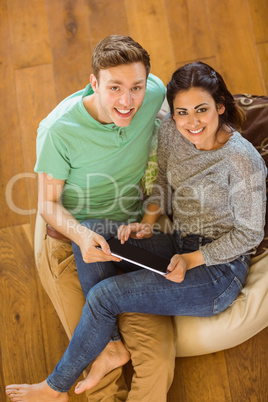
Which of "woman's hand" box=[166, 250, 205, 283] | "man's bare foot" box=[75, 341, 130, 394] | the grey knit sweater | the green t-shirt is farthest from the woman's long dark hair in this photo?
"man's bare foot" box=[75, 341, 130, 394]

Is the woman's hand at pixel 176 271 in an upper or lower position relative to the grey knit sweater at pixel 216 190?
lower

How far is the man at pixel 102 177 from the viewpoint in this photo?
1.54 metres

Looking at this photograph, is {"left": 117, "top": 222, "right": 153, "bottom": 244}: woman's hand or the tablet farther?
{"left": 117, "top": 222, "right": 153, "bottom": 244}: woman's hand

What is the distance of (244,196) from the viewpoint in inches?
61.1

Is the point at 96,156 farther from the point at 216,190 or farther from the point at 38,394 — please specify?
the point at 38,394

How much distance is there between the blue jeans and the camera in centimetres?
163

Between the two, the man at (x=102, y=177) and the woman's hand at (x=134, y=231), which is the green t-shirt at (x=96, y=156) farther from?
the woman's hand at (x=134, y=231)

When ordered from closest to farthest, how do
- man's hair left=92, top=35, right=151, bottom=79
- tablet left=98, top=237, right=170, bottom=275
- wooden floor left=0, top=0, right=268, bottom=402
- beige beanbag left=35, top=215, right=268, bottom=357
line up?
1. man's hair left=92, top=35, right=151, bottom=79
2. tablet left=98, top=237, right=170, bottom=275
3. beige beanbag left=35, top=215, right=268, bottom=357
4. wooden floor left=0, top=0, right=268, bottom=402

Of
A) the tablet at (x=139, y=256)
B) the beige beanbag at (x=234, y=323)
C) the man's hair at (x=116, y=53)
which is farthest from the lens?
the beige beanbag at (x=234, y=323)

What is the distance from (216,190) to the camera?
164 centimetres

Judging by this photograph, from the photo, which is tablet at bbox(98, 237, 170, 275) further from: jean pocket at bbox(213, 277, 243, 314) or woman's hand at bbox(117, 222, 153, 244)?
jean pocket at bbox(213, 277, 243, 314)

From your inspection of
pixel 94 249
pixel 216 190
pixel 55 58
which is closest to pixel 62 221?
pixel 94 249

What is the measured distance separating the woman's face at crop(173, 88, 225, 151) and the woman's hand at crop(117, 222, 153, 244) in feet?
1.38

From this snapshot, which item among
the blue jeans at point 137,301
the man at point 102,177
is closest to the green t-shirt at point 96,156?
the man at point 102,177
